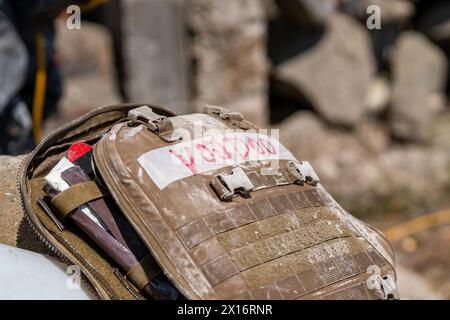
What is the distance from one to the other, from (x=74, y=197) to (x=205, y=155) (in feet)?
0.95

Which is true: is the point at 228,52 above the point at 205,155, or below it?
below

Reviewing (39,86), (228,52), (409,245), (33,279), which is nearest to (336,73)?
(228,52)

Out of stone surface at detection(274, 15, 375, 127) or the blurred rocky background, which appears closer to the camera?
the blurred rocky background

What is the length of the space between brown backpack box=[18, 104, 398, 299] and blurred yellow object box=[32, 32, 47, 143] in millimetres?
1435

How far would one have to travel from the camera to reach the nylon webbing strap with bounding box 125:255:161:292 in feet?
4.56

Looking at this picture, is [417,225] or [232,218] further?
[417,225]

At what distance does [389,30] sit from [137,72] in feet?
6.46

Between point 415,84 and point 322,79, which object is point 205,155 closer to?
point 322,79

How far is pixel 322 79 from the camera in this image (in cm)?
442

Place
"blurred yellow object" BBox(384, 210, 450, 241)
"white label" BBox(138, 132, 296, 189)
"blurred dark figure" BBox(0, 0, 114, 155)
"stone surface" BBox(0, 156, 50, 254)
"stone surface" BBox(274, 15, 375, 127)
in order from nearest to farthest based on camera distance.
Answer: "white label" BBox(138, 132, 296, 189) → "stone surface" BBox(0, 156, 50, 254) → "blurred dark figure" BBox(0, 0, 114, 155) → "blurred yellow object" BBox(384, 210, 450, 241) → "stone surface" BBox(274, 15, 375, 127)

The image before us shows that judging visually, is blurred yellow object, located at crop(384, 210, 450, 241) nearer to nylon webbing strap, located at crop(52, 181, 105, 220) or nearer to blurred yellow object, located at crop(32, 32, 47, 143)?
blurred yellow object, located at crop(32, 32, 47, 143)

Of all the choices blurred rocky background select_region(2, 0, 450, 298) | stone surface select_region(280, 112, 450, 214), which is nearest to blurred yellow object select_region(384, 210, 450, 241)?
blurred rocky background select_region(2, 0, 450, 298)

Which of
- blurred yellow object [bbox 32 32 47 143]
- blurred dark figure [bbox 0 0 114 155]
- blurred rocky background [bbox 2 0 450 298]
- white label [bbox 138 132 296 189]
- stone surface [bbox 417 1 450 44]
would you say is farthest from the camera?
stone surface [bbox 417 1 450 44]
